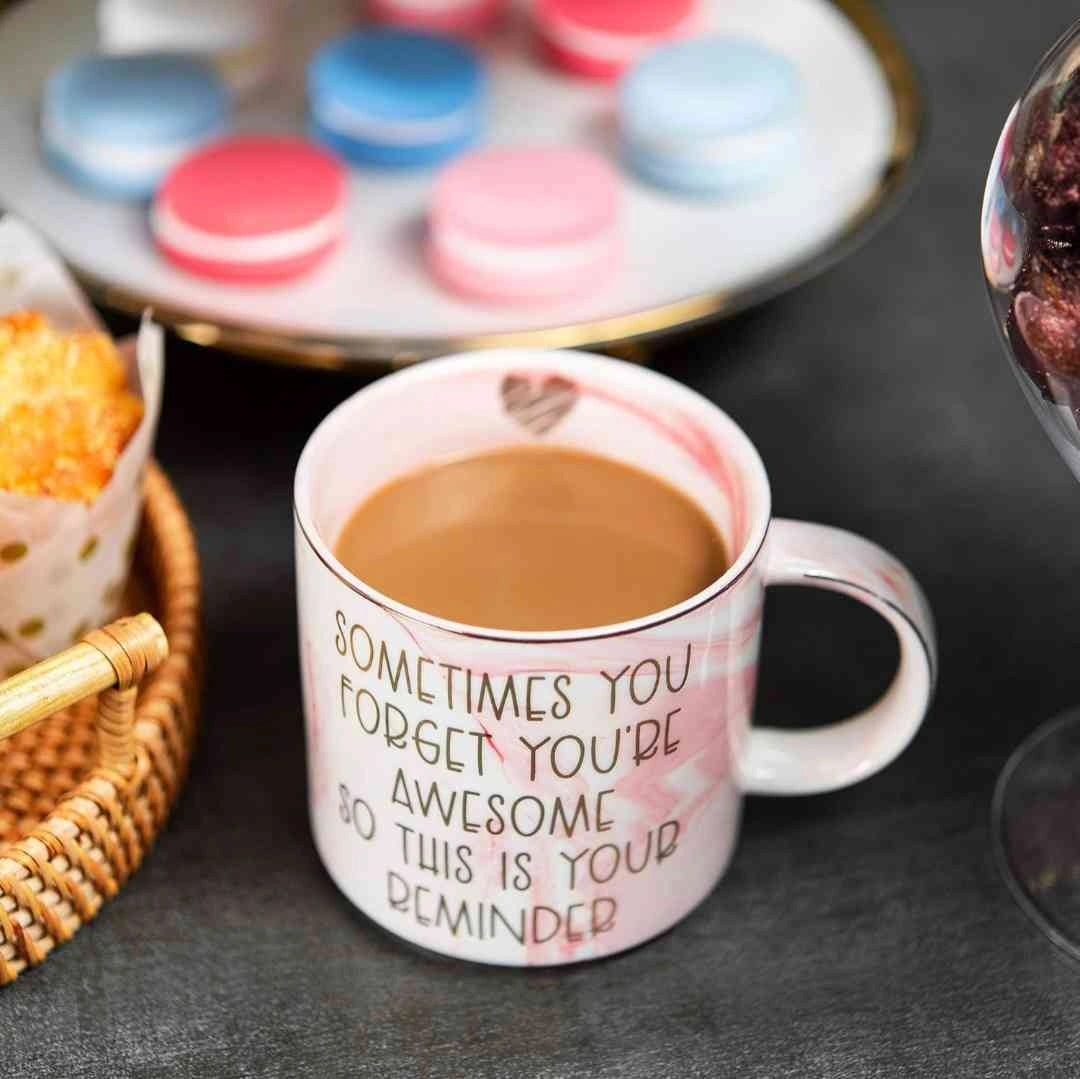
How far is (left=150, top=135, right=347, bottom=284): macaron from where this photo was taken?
0.63 metres

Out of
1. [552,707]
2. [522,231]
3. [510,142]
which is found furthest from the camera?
[510,142]

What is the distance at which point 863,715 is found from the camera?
49cm

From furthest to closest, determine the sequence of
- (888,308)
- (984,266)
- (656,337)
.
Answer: (888,308)
(656,337)
(984,266)

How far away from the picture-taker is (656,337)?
0.61m

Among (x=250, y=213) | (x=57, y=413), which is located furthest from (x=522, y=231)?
(x=57, y=413)

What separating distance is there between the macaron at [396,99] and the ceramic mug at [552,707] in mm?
242

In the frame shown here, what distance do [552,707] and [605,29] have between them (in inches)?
17.0

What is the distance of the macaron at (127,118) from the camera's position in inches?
26.6

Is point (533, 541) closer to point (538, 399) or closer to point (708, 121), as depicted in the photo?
point (538, 399)

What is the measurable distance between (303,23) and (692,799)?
482mm

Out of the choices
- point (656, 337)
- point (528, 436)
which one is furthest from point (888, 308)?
point (528, 436)

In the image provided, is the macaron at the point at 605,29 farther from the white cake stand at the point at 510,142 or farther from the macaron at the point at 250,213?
the macaron at the point at 250,213

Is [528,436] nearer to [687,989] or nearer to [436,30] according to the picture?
[687,989]

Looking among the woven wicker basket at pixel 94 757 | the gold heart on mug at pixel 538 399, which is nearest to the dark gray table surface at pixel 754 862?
the woven wicker basket at pixel 94 757
